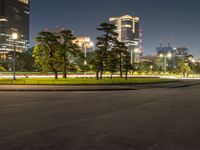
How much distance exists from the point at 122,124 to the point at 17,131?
371cm

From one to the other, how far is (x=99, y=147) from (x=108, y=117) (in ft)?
15.7

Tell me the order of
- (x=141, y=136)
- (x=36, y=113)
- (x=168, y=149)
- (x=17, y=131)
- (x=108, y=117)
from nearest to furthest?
(x=168, y=149) < (x=141, y=136) < (x=17, y=131) < (x=108, y=117) < (x=36, y=113)

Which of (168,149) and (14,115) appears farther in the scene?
(14,115)

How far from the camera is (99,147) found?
7.22m

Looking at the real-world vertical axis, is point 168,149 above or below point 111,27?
below

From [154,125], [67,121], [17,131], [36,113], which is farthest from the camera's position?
[36,113]

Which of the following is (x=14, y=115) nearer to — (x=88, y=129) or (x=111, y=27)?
(x=88, y=129)

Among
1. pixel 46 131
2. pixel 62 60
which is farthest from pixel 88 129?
pixel 62 60

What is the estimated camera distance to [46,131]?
912cm

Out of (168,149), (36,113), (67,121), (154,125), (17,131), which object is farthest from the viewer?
(36,113)

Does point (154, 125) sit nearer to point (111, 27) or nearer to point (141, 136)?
point (141, 136)

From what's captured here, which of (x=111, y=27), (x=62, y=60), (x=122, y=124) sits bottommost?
(x=122, y=124)

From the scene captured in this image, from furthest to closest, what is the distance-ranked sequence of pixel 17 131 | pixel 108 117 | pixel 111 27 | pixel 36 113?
pixel 111 27, pixel 36 113, pixel 108 117, pixel 17 131

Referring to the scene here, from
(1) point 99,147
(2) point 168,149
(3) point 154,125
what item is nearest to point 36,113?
(3) point 154,125
